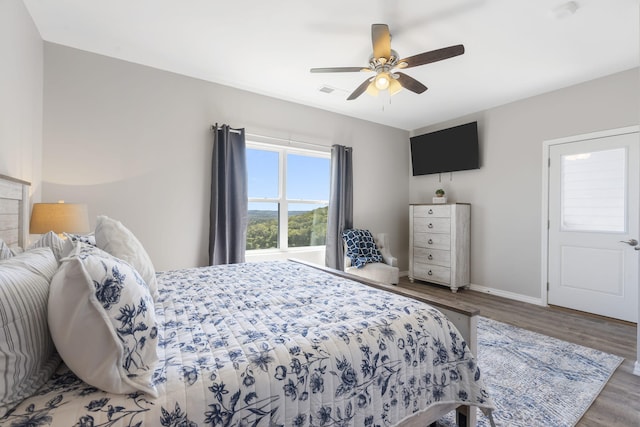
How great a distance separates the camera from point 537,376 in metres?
2.01

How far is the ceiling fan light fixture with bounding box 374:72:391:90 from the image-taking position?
8.01ft

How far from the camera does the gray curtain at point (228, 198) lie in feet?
10.4

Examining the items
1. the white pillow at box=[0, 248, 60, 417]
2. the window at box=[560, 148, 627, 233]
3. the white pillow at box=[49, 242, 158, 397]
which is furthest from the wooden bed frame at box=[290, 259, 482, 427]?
the window at box=[560, 148, 627, 233]

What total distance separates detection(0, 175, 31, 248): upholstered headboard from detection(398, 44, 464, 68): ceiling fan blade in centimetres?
273

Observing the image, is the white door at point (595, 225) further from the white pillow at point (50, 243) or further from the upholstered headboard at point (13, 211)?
the upholstered headboard at point (13, 211)

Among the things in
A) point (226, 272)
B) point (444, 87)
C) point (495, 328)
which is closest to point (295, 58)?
point (444, 87)

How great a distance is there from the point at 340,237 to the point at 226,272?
2149 mm

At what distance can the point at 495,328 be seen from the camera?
2.81 meters

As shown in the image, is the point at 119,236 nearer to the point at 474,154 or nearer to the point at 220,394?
the point at 220,394

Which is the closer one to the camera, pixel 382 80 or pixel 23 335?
pixel 23 335

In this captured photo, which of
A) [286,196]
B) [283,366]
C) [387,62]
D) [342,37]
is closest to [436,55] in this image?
[387,62]

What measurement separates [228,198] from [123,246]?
1.80m

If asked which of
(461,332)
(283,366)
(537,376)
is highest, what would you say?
(283,366)

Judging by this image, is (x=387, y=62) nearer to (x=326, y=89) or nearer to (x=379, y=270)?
(x=326, y=89)
